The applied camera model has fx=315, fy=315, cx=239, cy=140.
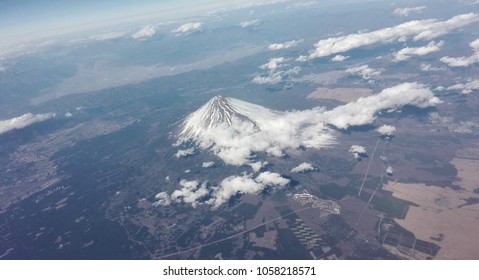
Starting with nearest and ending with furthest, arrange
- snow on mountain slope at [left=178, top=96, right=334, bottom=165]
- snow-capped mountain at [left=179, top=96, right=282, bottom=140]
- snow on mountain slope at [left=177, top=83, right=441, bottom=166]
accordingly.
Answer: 1. snow on mountain slope at [left=178, top=96, right=334, bottom=165]
2. snow on mountain slope at [left=177, top=83, right=441, bottom=166]
3. snow-capped mountain at [left=179, top=96, right=282, bottom=140]

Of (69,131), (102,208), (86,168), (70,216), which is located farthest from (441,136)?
(69,131)

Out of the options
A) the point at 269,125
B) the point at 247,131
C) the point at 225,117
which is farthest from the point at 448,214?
the point at 225,117

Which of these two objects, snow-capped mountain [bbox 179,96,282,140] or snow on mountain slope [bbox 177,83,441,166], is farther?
snow-capped mountain [bbox 179,96,282,140]

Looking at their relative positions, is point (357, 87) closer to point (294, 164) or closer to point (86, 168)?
point (294, 164)

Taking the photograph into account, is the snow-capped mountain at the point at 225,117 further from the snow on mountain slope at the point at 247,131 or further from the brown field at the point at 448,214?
the brown field at the point at 448,214

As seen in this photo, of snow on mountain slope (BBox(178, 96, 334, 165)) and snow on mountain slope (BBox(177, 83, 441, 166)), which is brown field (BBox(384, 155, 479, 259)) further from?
snow on mountain slope (BBox(178, 96, 334, 165))

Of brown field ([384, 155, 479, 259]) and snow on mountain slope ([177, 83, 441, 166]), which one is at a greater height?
snow on mountain slope ([177, 83, 441, 166])

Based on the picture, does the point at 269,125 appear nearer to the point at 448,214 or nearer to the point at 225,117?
→ the point at 225,117

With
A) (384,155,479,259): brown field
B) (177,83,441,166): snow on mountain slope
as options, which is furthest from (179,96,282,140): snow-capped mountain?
(384,155,479,259): brown field
